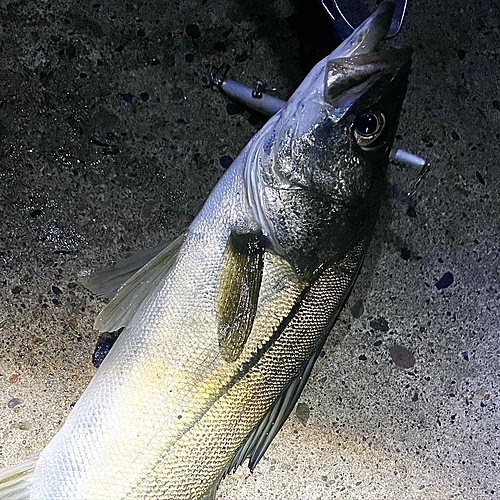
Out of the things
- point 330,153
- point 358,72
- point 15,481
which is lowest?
point 15,481

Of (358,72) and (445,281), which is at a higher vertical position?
(358,72)

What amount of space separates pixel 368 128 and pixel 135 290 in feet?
2.11

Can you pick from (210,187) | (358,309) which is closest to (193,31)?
(210,187)

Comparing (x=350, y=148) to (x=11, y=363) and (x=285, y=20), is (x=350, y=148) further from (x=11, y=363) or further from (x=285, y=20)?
(x=11, y=363)

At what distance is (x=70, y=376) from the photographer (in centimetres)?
159

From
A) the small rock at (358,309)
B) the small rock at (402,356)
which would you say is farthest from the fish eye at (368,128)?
the small rock at (402,356)

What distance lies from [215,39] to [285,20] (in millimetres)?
205

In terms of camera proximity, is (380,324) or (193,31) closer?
(193,31)

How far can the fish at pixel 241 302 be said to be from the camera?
1231mm

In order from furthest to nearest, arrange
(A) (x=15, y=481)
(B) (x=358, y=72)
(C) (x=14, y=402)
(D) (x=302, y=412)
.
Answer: (D) (x=302, y=412) → (C) (x=14, y=402) → (A) (x=15, y=481) → (B) (x=358, y=72)

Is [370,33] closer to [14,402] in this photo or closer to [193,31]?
[193,31]

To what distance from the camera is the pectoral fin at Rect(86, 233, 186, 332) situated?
4.51 feet

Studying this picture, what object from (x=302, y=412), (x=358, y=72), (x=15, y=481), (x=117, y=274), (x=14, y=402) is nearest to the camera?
(x=358, y=72)

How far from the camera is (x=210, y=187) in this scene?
5.36 feet
